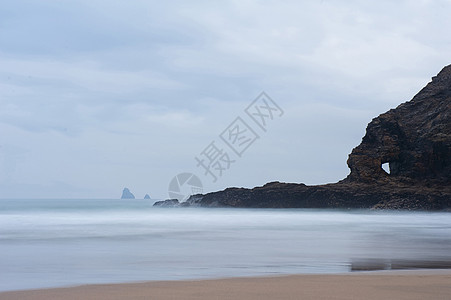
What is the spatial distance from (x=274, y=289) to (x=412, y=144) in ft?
191

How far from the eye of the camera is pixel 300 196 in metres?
62.2

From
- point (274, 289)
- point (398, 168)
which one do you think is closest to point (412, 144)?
point (398, 168)

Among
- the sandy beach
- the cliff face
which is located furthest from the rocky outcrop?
the sandy beach

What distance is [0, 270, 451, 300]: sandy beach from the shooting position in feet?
18.6

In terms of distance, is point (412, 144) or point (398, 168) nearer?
point (398, 168)

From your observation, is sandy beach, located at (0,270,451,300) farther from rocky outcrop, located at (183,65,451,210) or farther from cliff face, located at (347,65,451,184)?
cliff face, located at (347,65,451,184)

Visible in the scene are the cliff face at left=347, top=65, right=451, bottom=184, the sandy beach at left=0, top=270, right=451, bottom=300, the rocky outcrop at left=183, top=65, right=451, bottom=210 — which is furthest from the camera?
the cliff face at left=347, top=65, right=451, bottom=184

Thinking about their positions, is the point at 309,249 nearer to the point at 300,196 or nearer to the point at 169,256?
the point at 169,256

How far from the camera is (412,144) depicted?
6072 centimetres

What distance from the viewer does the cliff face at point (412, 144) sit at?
57.2m

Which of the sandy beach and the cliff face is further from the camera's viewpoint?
the cliff face

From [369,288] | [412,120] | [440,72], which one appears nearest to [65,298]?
[369,288]

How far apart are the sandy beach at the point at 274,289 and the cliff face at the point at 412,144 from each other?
5271 centimetres

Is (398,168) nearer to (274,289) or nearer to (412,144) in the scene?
(412,144)
